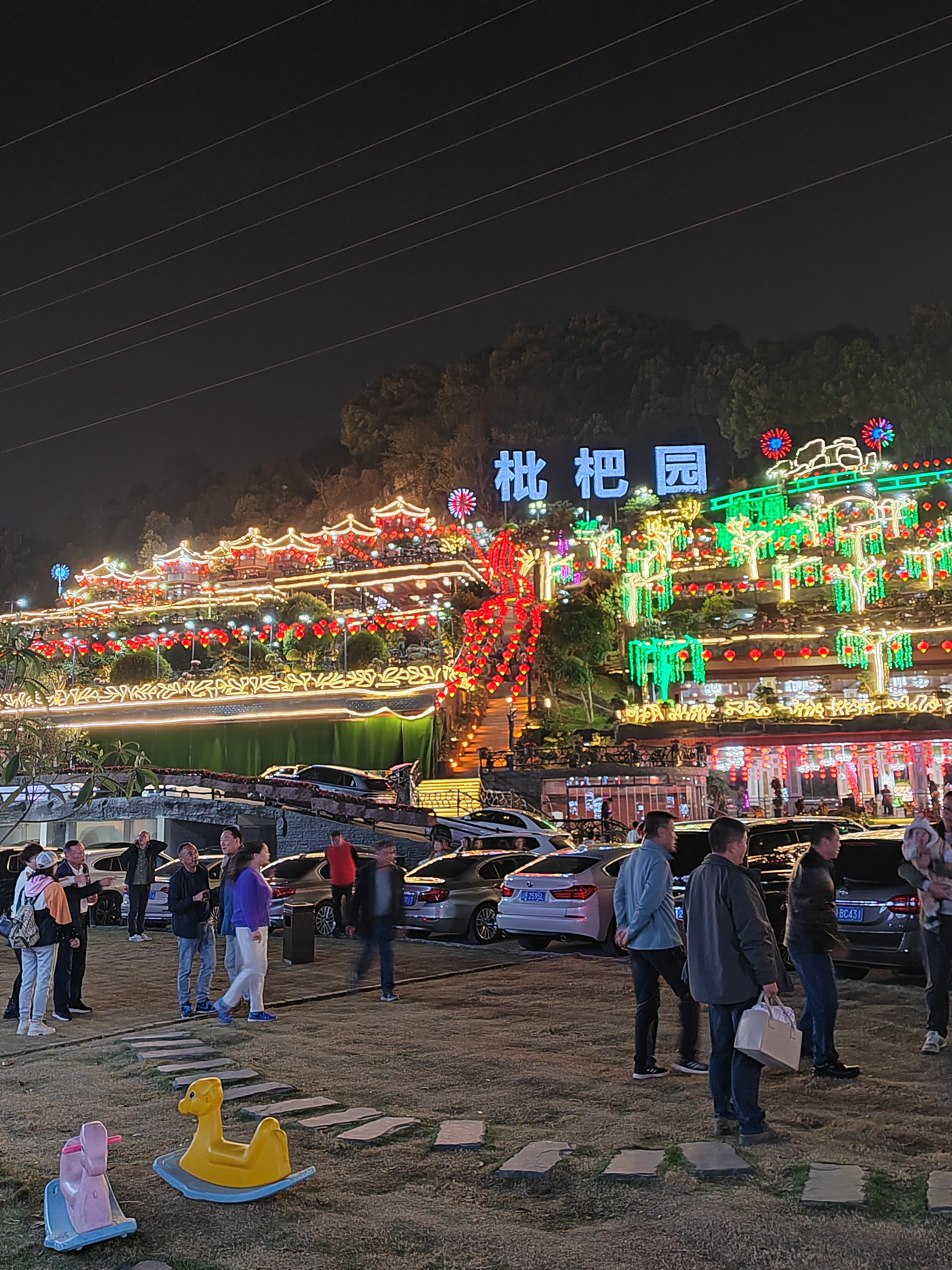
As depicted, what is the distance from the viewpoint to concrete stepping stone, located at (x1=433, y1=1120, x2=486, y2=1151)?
609cm

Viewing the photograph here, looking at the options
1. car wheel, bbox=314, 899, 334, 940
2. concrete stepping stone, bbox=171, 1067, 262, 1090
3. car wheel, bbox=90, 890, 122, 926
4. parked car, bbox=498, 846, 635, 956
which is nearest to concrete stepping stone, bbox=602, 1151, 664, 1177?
concrete stepping stone, bbox=171, 1067, 262, 1090

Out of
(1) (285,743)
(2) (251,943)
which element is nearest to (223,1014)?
(2) (251,943)

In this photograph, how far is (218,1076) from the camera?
309 inches

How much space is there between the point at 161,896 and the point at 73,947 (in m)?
8.60

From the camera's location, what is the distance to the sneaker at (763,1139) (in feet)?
19.4

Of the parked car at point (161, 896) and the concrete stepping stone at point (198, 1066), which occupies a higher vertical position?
the concrete stepping stone at point (198, 1066)

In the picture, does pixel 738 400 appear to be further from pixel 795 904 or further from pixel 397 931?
pixel 795 904

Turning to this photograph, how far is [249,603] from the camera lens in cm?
4469

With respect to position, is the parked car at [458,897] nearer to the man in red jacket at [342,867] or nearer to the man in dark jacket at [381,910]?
the man in red jacket at [342,867]

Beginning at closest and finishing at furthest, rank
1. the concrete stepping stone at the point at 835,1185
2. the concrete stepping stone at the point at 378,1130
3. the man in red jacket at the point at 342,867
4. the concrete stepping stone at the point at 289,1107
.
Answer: the concrete stepping stone at the point at 835,1185 → the concrete stepping stone at the point at 378,1130 → the concrete stepping stone at the point at 289,1107 → the man in red jacket at the point at 342,867

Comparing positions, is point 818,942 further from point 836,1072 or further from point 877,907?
point 877,907

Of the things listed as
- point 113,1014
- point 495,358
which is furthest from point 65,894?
point 495,358

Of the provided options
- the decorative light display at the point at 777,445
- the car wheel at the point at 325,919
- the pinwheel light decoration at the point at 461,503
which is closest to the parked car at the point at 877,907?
the car wheel at the point at 325,919

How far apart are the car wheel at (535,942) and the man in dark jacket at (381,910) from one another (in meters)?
3.48
